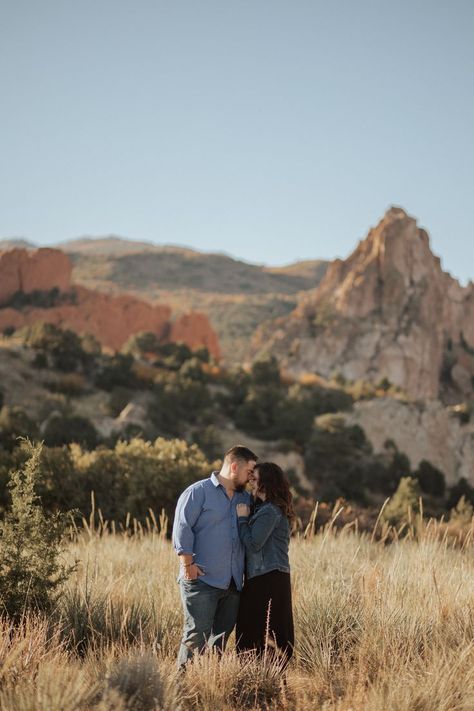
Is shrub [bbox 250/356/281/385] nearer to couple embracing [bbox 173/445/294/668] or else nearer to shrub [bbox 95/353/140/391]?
shrub [bbox 95/353/140/391]

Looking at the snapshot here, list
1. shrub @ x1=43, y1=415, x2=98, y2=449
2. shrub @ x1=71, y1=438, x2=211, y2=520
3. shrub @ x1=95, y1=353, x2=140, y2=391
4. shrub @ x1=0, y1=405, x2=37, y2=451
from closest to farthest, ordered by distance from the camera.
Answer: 1. shrub @ x1=71, y1=438, x2=211, y2=520
2. shrub @ x1=0, y1=405, x2=37, y2=451
3. shrub @ x1=43, y1=415, x2=98, y2=449
4. shrub @ x1=95, y1=353, x2=140, y2=391

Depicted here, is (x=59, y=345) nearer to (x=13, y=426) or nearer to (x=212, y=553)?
(x=13, y=426)

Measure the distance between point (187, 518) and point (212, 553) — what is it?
0.29 metres

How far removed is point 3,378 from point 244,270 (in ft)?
324

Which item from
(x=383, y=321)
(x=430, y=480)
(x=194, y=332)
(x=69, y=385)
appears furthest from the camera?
(x=383, y=321)

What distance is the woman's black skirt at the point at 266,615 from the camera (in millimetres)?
4676

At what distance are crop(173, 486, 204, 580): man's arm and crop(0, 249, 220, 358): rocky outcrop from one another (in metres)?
50.6

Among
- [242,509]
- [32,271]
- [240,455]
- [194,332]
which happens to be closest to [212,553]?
[242,509]

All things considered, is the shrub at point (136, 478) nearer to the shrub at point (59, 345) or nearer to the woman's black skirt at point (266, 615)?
the woman's black skirt at point (266, 615)

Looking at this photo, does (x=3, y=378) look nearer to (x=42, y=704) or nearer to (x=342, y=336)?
(x=42, y=704)

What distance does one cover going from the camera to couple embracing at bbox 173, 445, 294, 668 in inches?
184

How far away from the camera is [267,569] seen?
15.5 feet

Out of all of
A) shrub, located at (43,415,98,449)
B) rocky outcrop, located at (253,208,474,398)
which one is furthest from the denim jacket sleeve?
rocky outcrop, located at (253,208,474,398)

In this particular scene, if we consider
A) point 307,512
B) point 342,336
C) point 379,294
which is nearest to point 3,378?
point 307,512
